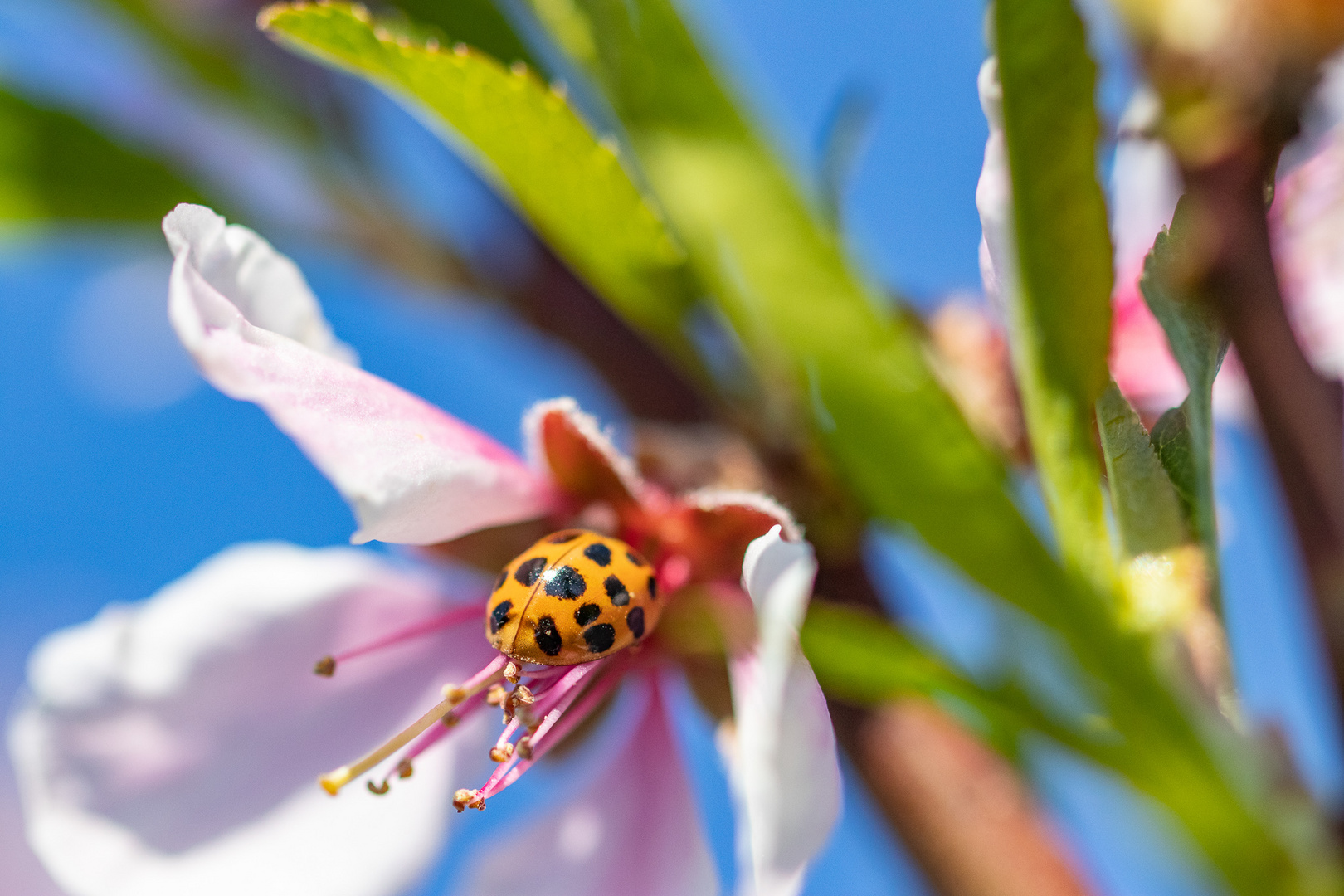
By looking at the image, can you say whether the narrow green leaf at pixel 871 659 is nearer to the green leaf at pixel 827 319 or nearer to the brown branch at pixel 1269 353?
the green leaf at pixel 827 319

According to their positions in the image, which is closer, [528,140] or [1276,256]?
[528,140]

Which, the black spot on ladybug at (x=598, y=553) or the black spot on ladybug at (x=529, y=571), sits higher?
the black spot on ladybug at (x=598, y=553)

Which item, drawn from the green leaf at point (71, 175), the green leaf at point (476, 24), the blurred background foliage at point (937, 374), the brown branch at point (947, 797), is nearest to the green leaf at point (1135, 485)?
the blurred background foliage at point (937, 374)

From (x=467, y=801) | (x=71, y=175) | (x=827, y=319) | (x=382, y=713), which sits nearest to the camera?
(x=827, y=319)

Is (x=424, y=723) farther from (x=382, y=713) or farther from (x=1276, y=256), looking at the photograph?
(x=1276, y=256)

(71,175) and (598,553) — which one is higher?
(71,175)

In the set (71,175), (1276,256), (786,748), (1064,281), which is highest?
(71,175)

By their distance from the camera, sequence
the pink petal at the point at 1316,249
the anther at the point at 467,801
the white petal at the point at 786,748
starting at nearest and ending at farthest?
the white petal at the point at 786,748, the anther at the point at 467,801, the pink petal at the point at 1316,249

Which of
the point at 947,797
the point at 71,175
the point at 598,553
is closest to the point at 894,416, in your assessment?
the point at 598,553

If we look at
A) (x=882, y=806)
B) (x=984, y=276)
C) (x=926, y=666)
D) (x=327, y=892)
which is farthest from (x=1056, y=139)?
(x=327, y=892)
